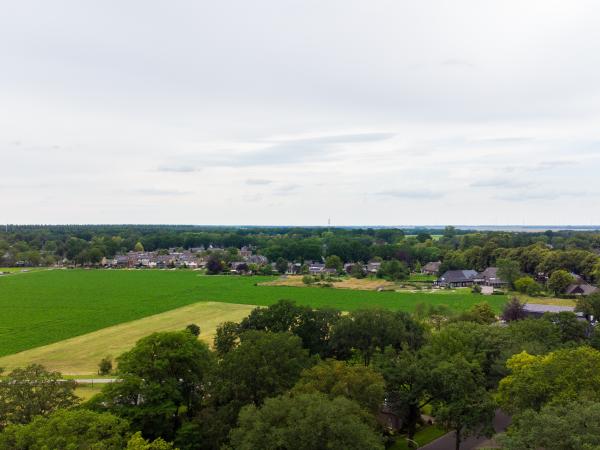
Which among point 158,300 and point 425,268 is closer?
point 158,300

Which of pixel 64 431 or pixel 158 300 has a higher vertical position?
pixel 64 431

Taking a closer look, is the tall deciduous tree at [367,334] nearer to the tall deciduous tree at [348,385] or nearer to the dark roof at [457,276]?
the tall deciduous tree at [348,385]

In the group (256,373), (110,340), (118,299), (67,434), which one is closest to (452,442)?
(256,373)

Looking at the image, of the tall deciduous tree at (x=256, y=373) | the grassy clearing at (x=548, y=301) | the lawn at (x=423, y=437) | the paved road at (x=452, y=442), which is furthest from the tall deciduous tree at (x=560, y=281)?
the tall deciduous tree at (x=256, y=373)

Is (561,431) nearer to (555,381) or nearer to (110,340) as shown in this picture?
(555,381)

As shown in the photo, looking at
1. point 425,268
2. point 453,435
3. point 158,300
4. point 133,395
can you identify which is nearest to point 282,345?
point 133,395

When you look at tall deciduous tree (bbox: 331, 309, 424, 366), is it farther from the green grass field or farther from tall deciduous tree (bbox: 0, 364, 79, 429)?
the green grass field

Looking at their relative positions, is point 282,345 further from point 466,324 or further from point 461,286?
point 461,286
